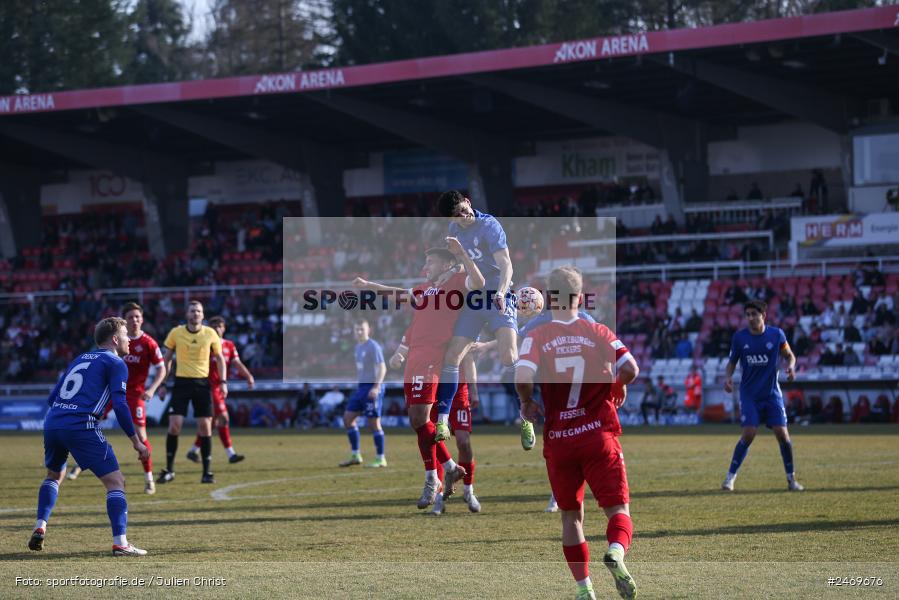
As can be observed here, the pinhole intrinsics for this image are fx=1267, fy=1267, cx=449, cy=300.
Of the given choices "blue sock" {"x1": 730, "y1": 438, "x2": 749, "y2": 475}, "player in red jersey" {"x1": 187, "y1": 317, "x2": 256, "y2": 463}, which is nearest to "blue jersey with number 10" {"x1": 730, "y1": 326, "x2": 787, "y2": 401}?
"blue sock" {"x1": 730, "y1": 438, "x2": 749, "y2": 475}

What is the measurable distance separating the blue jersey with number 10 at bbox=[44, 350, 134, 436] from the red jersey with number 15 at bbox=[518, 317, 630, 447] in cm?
416

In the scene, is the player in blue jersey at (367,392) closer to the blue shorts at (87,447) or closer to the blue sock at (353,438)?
the blue sock at (353,438)

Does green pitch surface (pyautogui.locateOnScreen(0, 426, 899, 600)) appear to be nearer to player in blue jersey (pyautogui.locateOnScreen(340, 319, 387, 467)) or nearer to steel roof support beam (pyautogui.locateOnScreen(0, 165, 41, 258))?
player in blue jersey (pyautogui.locateOnScreen(340, 319, 387, 467))

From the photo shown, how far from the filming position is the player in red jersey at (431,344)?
1269 centimetres

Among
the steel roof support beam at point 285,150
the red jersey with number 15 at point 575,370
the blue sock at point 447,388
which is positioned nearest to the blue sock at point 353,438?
the blue sock at point 447,388

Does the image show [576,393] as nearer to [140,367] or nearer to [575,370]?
[575,370]

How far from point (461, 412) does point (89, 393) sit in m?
4.54

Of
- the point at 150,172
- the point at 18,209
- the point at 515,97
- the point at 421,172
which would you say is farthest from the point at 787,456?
the point at 18,209

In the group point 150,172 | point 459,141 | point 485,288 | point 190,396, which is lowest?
Result: point 190,396

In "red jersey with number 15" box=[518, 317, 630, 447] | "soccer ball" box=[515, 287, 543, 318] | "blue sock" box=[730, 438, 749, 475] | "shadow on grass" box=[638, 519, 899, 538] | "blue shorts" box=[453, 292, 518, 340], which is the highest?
"soccer ball" box=[515, 287, 543, 318]

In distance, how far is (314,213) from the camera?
164ft

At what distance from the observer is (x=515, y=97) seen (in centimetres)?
4147

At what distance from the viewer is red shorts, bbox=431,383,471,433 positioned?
14.1 metres

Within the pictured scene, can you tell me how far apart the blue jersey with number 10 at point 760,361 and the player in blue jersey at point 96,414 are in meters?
8.41
